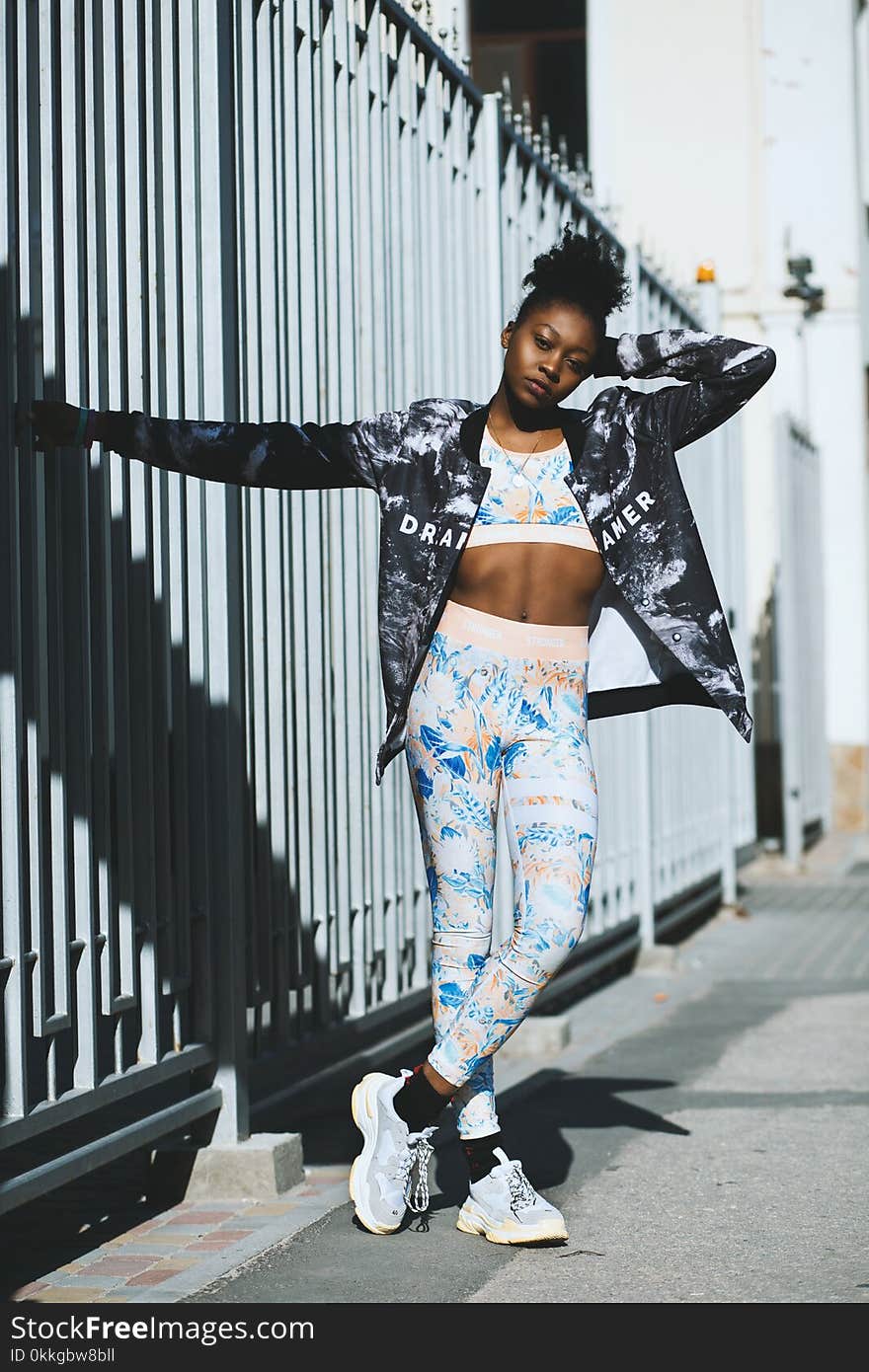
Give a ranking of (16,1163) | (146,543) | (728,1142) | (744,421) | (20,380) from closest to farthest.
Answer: (20,380), (146,543), (16,1163), (728,1142), (744,421)

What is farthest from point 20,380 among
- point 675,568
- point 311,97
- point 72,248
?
point 311,97

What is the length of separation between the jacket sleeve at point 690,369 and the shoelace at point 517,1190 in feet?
5.20

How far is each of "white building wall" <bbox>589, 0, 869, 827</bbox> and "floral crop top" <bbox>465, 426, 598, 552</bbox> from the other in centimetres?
1335

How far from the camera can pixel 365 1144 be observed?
4.42m

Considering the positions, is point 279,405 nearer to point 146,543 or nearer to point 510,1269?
point 146,543

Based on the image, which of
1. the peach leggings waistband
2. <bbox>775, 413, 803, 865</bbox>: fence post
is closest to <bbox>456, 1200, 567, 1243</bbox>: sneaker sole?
the peach leggings waistband

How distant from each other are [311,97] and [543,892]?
99.3 inches

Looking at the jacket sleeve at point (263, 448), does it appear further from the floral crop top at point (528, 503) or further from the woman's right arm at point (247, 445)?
the floral crop top at point (528, 503)

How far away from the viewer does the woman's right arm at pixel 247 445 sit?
409 cm

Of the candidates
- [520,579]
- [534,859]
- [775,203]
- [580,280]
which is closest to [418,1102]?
[534,859]

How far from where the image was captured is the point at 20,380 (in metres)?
4.04

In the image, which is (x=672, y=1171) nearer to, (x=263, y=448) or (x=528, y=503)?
(x=528, y=503)

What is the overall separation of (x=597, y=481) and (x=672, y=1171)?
6.24 feet

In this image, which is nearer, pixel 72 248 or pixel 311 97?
pixel 72 248
